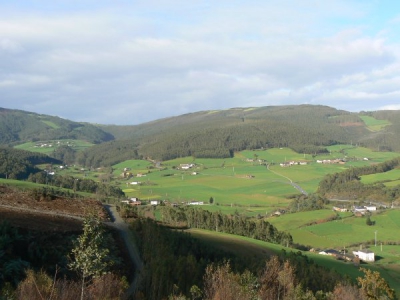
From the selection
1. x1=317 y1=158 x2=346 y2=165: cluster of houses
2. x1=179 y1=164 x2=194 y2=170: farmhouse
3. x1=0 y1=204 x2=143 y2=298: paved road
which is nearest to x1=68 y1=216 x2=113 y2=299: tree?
x1=0 y1=204 x2=143 y2=298: paved road

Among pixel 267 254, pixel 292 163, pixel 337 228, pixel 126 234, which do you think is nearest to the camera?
pixel 126 234

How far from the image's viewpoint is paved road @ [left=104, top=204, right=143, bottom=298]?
26328 millimetres

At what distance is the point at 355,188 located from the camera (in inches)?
4584

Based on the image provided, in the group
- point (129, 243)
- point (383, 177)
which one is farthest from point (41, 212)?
point (383, 177)

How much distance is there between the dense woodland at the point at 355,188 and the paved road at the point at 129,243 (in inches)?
3187

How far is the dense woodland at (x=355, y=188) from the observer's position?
107500 millimetres

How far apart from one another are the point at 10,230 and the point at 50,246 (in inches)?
98.7

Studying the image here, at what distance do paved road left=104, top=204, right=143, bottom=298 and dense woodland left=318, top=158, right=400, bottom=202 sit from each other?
A: 80946mm

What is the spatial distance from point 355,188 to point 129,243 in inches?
3686

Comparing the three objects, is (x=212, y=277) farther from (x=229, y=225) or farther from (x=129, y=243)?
(x=229, y=225)

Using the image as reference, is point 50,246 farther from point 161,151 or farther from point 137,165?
point 161,151

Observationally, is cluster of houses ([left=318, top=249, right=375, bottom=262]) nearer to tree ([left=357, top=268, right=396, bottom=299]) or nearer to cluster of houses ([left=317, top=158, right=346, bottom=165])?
tree ([left=357, top=268, right=396, bottom=299])

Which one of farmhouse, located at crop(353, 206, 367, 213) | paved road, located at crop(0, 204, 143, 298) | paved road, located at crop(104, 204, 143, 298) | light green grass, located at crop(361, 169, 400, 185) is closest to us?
paved road, located at crop(104, 204, 143, 298)

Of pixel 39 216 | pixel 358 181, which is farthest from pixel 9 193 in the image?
pixel 358 181
